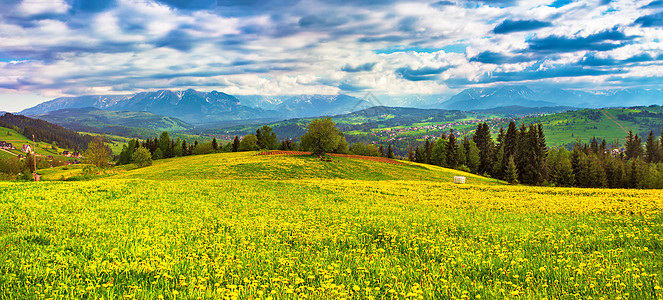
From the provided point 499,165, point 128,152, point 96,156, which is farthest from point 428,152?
point 128,152

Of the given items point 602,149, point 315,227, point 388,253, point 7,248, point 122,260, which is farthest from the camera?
point 602,149

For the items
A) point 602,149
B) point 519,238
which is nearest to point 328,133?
point 519,238

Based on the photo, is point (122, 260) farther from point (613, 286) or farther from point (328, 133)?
point (328, 133)

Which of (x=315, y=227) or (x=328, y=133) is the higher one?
(x=328, y=133)

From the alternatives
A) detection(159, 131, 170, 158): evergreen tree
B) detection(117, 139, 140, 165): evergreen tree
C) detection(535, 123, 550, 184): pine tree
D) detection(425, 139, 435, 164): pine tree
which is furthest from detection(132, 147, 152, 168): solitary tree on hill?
detection(535, 123, 550, 184): pine tree

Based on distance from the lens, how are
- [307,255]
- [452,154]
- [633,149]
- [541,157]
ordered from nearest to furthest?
[307,255]
[541,157]
[452,154]
[633,149]

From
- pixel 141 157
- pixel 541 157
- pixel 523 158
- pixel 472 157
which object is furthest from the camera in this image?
pixel 472 157

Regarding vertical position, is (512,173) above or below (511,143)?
below

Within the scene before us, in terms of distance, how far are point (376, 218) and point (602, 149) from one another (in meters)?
161

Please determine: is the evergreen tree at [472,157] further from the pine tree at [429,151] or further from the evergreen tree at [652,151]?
the evergreen tree at [652,151]

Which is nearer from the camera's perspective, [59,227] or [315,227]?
[59,227]

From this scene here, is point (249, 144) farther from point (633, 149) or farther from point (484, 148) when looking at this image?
point (633, 149)

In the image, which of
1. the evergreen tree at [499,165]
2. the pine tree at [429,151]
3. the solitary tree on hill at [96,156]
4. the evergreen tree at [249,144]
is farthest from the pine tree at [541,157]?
the solitary tree on hill at [96,156]

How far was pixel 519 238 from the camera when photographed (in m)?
11.5
